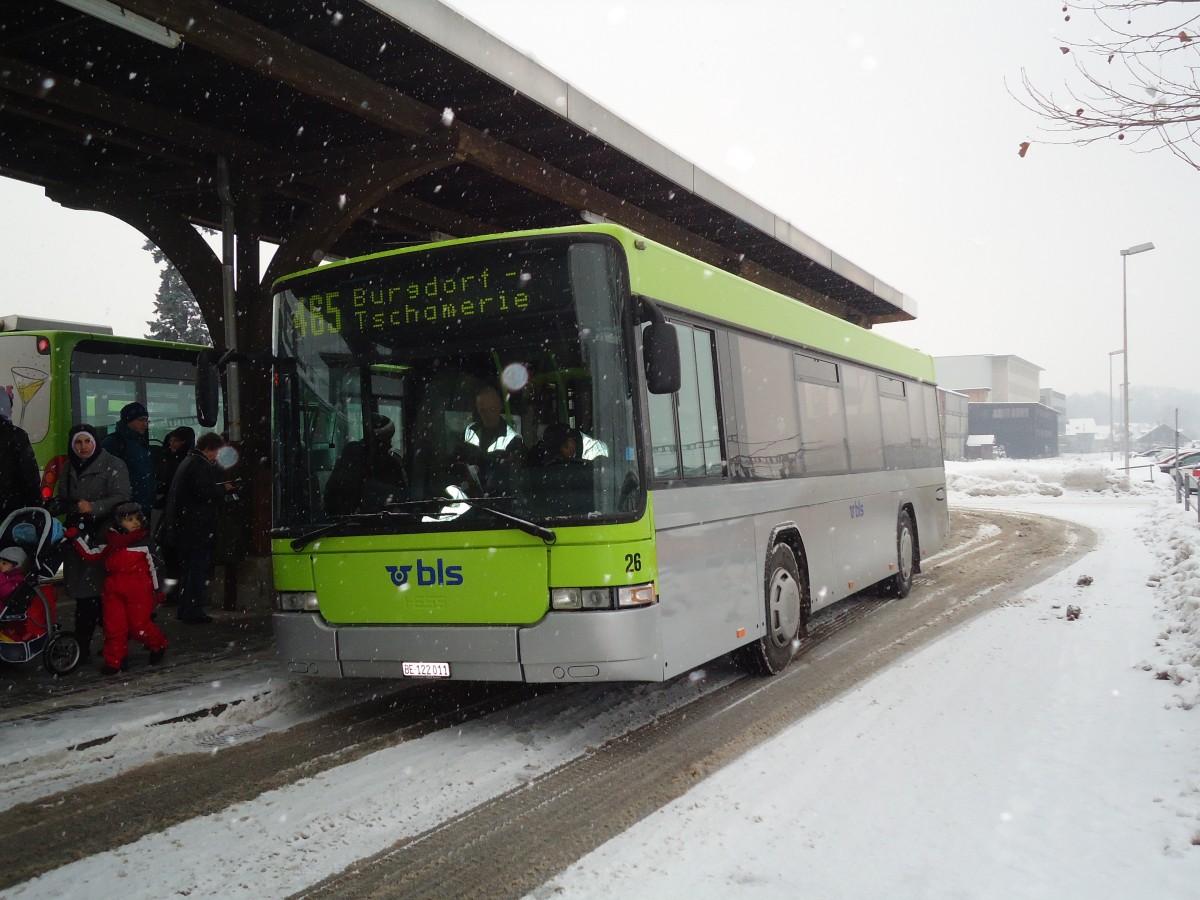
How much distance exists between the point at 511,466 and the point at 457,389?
1.98 ft

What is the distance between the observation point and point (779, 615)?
7809 millimetres

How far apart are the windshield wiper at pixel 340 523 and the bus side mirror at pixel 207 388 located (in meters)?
0.95

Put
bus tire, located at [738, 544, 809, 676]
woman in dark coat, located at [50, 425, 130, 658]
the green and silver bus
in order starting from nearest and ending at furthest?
1. the green and silver bus
2. bus tire, located at [738, 544, 809, 676]
3. woman in dark coat, located at [50, 425, 130, 658]

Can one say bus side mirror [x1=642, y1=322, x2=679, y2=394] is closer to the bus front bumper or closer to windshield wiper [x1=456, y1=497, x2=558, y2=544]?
windshield wiper [x1=456, y1=497, x2=558, y2=544]

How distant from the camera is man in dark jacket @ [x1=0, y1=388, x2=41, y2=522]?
7.59 meters

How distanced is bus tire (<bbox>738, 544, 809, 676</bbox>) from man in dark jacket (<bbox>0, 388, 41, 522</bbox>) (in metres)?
5.71

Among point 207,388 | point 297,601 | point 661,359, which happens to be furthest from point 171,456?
point 661,359

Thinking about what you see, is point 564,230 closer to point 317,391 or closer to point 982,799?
point 317,391

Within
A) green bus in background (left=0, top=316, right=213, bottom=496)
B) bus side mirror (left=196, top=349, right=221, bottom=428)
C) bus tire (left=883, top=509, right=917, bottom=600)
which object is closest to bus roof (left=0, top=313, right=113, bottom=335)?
green bus in background (left=0, top=316, right=213, bottom=496)

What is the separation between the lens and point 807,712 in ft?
21.3

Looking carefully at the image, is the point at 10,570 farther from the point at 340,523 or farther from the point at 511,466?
the point at 511,466

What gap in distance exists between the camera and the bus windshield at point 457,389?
5.68 m

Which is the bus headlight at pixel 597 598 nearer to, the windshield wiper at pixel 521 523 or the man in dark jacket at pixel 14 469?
the windshield wiper at pixel 521 523

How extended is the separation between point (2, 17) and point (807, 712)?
315 inches
